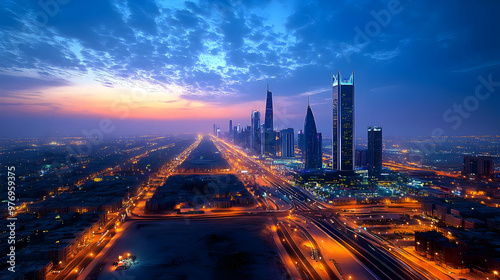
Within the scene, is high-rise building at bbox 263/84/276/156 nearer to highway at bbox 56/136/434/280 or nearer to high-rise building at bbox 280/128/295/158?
high-rise building at bbox 280/128/295/158

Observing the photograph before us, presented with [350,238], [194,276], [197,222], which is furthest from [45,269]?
[350,238]

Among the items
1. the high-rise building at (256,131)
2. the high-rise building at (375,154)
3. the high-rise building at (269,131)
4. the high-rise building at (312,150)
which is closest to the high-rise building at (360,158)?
the high-rise building at (312,150)

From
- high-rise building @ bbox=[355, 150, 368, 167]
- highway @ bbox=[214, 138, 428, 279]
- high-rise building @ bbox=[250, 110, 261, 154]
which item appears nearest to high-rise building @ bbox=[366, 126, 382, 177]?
high-rise building @ bbox=[355, 150, 368, 167]

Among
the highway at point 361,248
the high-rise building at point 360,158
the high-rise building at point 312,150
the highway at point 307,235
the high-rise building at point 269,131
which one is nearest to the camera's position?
the highway at point 361,248

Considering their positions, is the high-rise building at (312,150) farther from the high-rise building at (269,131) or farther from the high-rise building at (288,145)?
the high-rise building at (269,131)

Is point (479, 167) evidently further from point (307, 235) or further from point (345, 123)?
point (307, 235)

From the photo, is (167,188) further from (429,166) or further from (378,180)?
(429,166)
